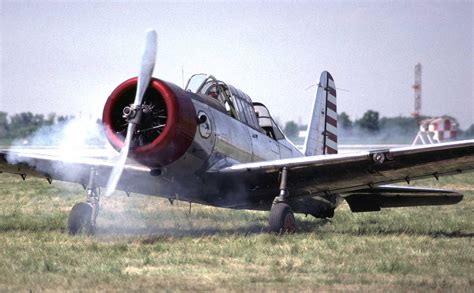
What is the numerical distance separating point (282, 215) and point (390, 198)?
3.09 m

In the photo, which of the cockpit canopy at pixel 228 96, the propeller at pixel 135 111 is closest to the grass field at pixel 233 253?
the propeller at pixel 135 111

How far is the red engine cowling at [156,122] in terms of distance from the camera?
10.8 metres

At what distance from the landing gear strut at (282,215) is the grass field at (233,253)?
0.34 m

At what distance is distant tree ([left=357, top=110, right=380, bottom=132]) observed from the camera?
64.9 meters

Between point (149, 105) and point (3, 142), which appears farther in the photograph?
point (3, 142)

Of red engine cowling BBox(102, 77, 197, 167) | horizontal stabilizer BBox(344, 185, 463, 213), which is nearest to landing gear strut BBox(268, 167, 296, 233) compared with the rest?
red engine cowling BBox(102, 77, 197, 167)

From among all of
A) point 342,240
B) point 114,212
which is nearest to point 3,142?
point 114,212

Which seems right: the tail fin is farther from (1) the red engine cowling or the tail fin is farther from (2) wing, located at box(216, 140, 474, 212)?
(1) the red engine cowling

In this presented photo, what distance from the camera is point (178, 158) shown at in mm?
11148

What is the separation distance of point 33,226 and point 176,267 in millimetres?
4900

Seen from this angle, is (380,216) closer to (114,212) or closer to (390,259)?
(114,212)

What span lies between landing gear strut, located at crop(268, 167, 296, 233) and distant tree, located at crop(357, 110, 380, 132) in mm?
53710

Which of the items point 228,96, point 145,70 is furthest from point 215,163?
point 145,70

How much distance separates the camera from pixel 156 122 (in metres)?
11.0
